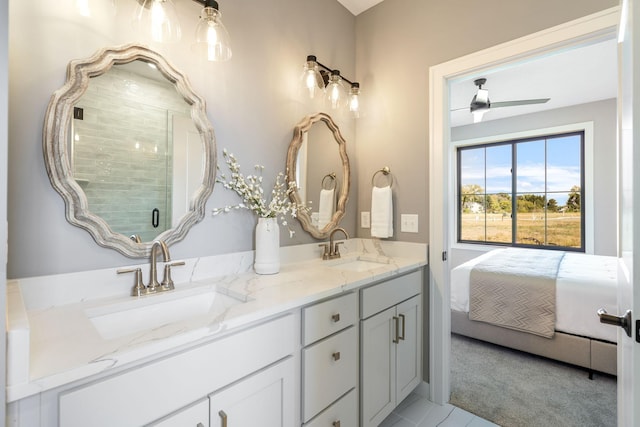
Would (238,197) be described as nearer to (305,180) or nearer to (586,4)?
(305,180)

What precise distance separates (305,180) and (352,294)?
846 millimetres

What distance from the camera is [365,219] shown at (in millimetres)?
2314

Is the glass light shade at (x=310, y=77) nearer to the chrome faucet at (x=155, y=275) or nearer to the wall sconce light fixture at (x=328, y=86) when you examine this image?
the wall sconce light fixture at (x=328, y=86)

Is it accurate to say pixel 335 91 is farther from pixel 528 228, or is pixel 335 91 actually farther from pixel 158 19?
pixel 528 228

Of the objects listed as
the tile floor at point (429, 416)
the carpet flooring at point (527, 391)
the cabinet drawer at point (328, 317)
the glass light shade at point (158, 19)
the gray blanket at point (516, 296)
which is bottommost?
the tile floor at point (429, 416)

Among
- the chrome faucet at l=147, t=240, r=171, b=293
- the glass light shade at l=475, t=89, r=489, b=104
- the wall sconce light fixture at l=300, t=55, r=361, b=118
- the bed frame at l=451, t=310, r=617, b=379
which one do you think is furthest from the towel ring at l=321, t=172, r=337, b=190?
the glass light shade at l=475, t=89, r=489, b=104

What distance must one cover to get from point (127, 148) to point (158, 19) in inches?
20.7

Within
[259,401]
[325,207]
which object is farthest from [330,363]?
[325,207]

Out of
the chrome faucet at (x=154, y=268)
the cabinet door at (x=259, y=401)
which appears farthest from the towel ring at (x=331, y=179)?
the cabinet door at (x=259, y=401)

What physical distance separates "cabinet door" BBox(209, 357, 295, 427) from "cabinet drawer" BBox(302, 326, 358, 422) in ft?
0.25

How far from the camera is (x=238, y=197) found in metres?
1.58

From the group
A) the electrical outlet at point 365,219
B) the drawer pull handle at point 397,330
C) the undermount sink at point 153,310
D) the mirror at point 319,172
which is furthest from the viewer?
the electrical outlet at point 365,219

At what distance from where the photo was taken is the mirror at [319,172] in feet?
6.18

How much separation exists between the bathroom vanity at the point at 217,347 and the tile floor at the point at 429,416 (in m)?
0.18
